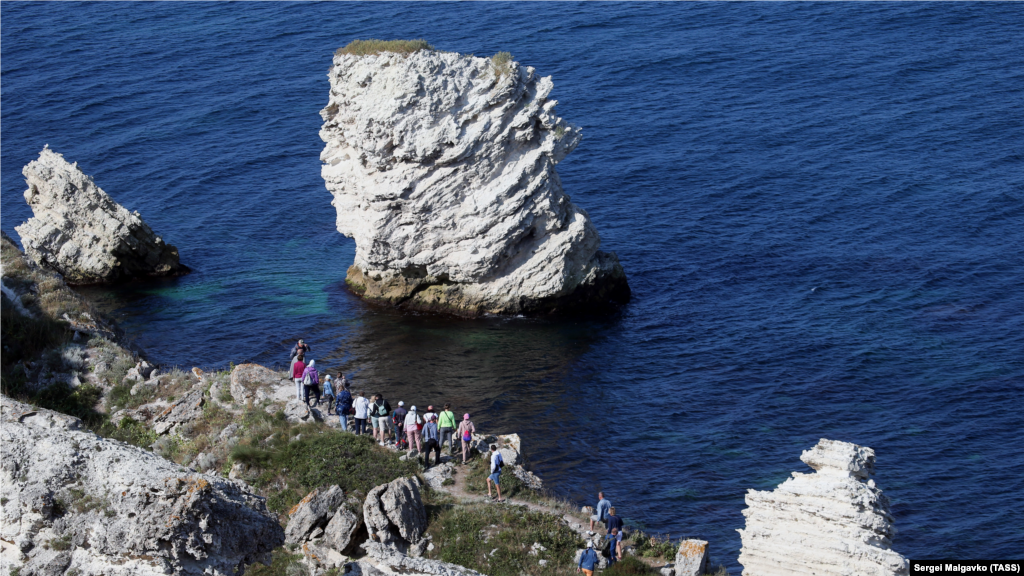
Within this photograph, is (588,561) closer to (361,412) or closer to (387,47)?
(361,412)

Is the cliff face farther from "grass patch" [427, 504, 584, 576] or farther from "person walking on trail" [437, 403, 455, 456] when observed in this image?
"grass patch" [427, 504, 584, 576]

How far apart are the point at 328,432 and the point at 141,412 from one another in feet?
21.2

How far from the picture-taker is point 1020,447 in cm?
3753

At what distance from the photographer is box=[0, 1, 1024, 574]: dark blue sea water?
39000mm

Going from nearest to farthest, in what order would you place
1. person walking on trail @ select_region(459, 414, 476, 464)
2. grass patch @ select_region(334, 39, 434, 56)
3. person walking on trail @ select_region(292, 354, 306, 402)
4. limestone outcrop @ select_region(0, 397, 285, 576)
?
limestone outcrop @ select_region(0, 397, 285, 576), person walking on trail @ select_region(459, 414, 476, 464), person walking on trail @ select_region(292, 354, 306, 402), grass patch @ select_region(334, 39, 434, 56)

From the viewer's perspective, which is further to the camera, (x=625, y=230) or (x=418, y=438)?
(x=625, y=230)

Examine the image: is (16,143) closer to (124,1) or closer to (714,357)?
(124,1)

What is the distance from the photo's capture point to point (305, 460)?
28.8m

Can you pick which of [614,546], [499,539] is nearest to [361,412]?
[499,539]

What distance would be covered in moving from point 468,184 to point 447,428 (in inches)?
A: 809

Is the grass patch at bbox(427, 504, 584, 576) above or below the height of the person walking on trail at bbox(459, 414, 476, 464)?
below

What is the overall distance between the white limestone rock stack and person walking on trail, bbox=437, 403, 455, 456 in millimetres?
10382

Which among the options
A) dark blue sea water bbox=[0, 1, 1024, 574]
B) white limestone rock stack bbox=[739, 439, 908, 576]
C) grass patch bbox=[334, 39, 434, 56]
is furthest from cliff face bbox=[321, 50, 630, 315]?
white limestone rock stack bbox=[739, 439, 908, 576]

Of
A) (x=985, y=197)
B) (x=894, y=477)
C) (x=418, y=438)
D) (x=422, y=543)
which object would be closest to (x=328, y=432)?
(x=418, y=438)
